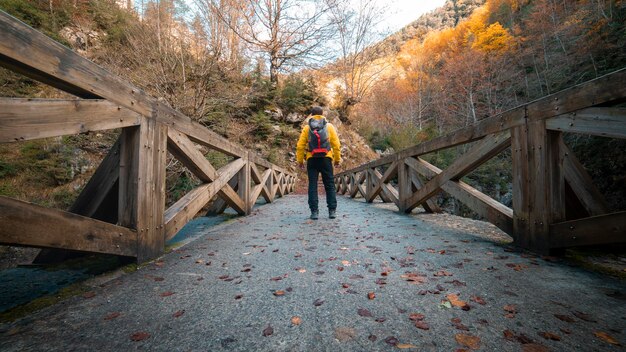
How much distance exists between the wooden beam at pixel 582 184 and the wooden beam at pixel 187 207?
3.46m

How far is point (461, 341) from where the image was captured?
3.42 feet

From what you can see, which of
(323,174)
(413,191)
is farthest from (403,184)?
(323,174)

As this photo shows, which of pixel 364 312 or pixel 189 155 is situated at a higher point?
pixel 189 155

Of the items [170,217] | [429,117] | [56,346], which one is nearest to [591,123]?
[56,346]

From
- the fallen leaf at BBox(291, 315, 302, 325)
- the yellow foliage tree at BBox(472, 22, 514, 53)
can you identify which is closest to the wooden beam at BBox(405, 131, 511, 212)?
the fallen leaf at BBox(291, 315, 302, 325)

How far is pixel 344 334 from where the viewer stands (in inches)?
43.2

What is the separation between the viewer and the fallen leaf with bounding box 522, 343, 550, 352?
0.98m

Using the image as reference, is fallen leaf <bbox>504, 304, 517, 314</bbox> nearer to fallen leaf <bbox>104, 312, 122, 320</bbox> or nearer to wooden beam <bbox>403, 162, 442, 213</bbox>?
fallen leaf <bbox>104, 312, 122, 320</bbox>

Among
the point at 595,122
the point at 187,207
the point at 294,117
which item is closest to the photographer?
the point at 595,122

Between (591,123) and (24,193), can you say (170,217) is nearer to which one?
(591,123)

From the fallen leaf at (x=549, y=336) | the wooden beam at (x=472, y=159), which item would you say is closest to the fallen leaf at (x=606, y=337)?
the fallen leaf at (x=549, y=336)

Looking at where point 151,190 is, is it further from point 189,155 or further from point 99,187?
point 189,155

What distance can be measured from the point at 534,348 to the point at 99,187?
2879 millimetres

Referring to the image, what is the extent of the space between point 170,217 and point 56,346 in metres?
1.45
